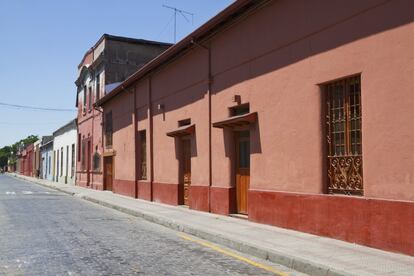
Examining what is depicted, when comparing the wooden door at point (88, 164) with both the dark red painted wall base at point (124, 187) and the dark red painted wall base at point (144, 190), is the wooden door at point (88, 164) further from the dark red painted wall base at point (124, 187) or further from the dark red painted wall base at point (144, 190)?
the dark red painted wall base at point (144, 190)

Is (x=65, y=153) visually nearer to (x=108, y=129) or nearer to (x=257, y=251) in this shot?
(x=108, y=129)

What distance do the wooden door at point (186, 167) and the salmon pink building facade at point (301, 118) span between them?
0.22 feet

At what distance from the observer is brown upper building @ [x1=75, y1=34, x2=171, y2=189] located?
3222 cm

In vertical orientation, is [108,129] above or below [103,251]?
above

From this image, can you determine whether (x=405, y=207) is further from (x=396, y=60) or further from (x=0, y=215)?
(x=0, y=215)

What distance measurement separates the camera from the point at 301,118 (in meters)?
10.8

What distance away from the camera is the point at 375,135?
877 cm

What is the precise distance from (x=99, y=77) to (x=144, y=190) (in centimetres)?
1441

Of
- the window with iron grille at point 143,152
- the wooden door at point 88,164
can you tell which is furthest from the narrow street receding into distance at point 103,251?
the wooden door at point 88,164

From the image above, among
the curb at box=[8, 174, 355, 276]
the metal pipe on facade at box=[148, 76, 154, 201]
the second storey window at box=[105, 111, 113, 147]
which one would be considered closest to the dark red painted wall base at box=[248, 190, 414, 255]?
the curb at box=[8, 174, 355, 276]

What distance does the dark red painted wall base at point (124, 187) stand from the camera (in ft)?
76.3

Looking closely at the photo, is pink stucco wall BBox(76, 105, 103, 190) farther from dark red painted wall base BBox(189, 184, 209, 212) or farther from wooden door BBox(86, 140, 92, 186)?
dark red painted wall base BBox(189, 184, 209, 212)

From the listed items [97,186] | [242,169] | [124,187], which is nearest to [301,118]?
[242,169]

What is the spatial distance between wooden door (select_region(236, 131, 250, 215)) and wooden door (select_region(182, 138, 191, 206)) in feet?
12.5
